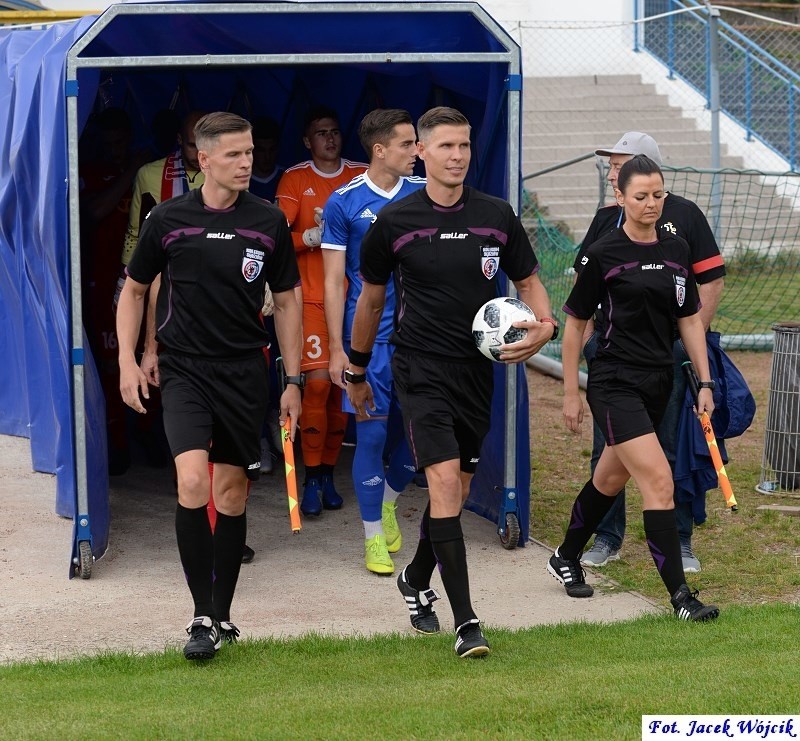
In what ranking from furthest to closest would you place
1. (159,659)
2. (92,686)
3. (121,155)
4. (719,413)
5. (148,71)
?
(148,71), (121,155), (719,413), (159,659), (92,686)

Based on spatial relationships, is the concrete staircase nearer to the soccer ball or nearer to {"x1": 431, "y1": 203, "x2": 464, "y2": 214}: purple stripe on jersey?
{"x1": 431, "y1": 203, "x2": 464, "y2": 214}: purple stripe on jersey

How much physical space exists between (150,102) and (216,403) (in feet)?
12.7

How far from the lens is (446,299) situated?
5.30 metres

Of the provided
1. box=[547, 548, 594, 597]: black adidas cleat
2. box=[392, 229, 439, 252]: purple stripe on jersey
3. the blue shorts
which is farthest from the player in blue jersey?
box=[392, 229, 439, 252]: purple stripe on jersey

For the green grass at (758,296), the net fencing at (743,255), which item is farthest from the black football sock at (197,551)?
the green grass at (758,296)

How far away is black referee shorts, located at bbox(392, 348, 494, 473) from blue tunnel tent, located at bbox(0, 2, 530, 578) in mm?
1410

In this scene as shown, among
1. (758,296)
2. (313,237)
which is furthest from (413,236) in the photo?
(758,296)

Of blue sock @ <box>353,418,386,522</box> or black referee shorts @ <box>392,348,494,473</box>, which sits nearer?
black referee shorts @ <box>392,348,494,473</box>

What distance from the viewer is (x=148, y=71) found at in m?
8.27

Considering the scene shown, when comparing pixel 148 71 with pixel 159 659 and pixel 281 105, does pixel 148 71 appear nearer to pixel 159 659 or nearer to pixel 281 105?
pixel 281 105

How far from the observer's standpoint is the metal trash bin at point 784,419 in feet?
26.4

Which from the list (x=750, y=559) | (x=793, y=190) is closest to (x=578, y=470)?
(x=750, y=559)

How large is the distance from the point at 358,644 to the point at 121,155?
12.1 feet

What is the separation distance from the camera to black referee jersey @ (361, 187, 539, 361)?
5.29m
